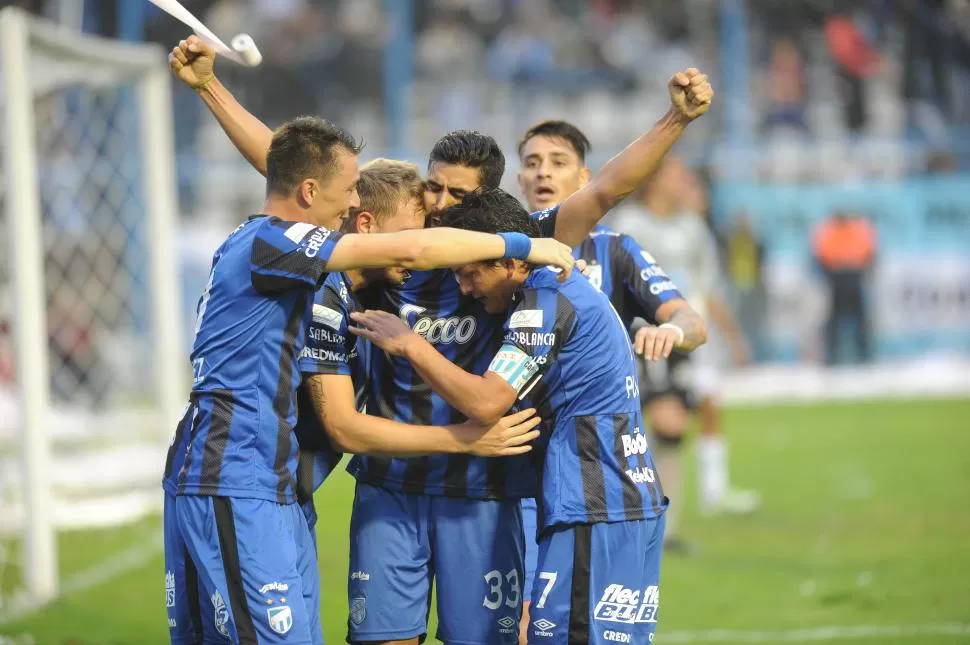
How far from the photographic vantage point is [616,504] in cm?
487

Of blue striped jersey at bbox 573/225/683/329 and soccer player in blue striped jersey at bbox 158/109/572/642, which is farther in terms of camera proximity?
blue striped jersey at bbox 573/225/683/329

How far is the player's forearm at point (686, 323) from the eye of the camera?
5.75m

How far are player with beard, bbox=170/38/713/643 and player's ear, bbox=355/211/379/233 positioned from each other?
0.24 metres

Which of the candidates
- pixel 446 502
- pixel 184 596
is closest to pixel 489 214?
pixel 446 502

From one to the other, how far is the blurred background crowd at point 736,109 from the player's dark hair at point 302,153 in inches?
679

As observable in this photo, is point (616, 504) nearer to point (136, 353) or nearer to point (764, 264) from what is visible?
point (136, 353)

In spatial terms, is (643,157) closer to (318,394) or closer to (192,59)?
(318,394)

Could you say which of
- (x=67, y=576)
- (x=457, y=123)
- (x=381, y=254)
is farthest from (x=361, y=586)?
(x=457, y=123)

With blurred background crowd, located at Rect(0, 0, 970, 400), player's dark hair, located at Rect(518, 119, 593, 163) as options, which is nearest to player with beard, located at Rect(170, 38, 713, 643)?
player's dark hair, located at Rect(518, 119, 593, 163)

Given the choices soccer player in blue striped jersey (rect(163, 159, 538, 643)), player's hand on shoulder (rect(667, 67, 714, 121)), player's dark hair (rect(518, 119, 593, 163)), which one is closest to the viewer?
soccer player in blue striped jersey (rect(163, 159, 538, 643))

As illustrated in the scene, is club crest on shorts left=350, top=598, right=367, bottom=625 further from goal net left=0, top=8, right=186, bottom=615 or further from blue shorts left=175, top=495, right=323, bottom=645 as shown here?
goal net left=0, top=8, right=186, bottom=615

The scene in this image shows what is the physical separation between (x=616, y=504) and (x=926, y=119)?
21438 millimetres

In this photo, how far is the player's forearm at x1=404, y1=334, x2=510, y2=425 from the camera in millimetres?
4797

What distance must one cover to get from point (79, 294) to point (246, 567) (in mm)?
11646
